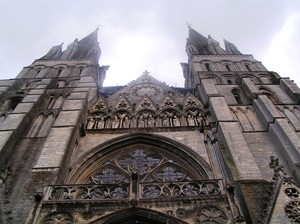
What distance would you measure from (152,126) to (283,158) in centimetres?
516

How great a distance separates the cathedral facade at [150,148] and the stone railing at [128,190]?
0.03 meters

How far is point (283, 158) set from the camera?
11.3 meters

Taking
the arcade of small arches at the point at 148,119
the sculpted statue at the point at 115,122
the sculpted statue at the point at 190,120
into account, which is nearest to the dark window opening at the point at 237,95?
the arcade of small arches at the point at 148,119

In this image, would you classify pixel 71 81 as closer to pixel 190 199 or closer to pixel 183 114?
pixel 183 114

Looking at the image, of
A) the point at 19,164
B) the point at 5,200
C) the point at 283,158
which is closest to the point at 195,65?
the point at 283,158

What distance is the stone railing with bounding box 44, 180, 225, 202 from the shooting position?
29.2ft

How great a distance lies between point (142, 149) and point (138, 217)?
5079mm

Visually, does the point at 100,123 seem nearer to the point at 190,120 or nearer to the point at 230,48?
the point at 190,120

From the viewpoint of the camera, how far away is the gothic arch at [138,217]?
7.97 metres

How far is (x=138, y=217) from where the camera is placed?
26.9 feet

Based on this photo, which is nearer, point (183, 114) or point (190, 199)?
point (190, 199)

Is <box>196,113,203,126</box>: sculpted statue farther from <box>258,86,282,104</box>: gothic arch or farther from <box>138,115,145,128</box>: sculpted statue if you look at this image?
<box>258,86,282,104</box>: gothic arch

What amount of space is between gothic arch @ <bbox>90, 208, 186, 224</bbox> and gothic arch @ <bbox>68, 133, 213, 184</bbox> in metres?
3.30

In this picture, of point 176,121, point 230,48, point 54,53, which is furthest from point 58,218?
point 230,48
